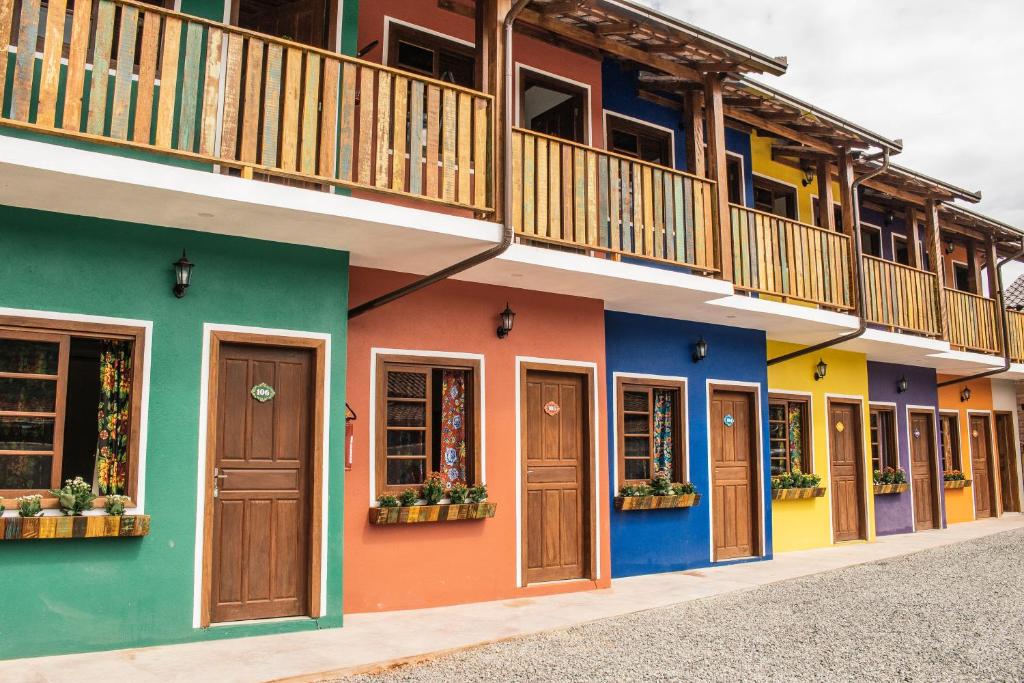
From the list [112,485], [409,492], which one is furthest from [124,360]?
[409,492]

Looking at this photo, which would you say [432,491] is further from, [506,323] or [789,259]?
[789,259]

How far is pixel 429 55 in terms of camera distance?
9.05m

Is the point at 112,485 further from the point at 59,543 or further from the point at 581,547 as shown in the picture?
the point at 581,547

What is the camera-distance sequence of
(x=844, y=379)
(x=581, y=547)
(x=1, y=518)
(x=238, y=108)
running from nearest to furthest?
(x=1, y=518) → (x=238, y=108) → (x=581, y=547) → (x=844, y=379)

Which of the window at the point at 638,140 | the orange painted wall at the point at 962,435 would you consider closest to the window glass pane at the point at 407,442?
the window at the point at 638,140

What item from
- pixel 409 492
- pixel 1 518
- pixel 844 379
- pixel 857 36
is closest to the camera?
pixel 1 518

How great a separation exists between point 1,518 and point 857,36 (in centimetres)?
1204

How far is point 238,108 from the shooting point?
21.1 ft

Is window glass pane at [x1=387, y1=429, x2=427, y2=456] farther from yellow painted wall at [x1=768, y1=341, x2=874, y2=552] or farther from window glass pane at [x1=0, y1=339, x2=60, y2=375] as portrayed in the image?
yellow painted wall at [x1=768, y1=341, x2=874, y2=552]

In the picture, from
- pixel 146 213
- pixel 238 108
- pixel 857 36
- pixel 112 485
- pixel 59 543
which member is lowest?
pixel 59 543

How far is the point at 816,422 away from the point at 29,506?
446 inches

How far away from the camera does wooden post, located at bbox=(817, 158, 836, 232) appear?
1212 cm

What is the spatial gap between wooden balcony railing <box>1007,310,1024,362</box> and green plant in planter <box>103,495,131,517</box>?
16489mm

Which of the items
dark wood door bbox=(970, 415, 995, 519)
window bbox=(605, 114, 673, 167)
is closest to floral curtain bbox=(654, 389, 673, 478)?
window bbox=(605, 114, 673, 167)
